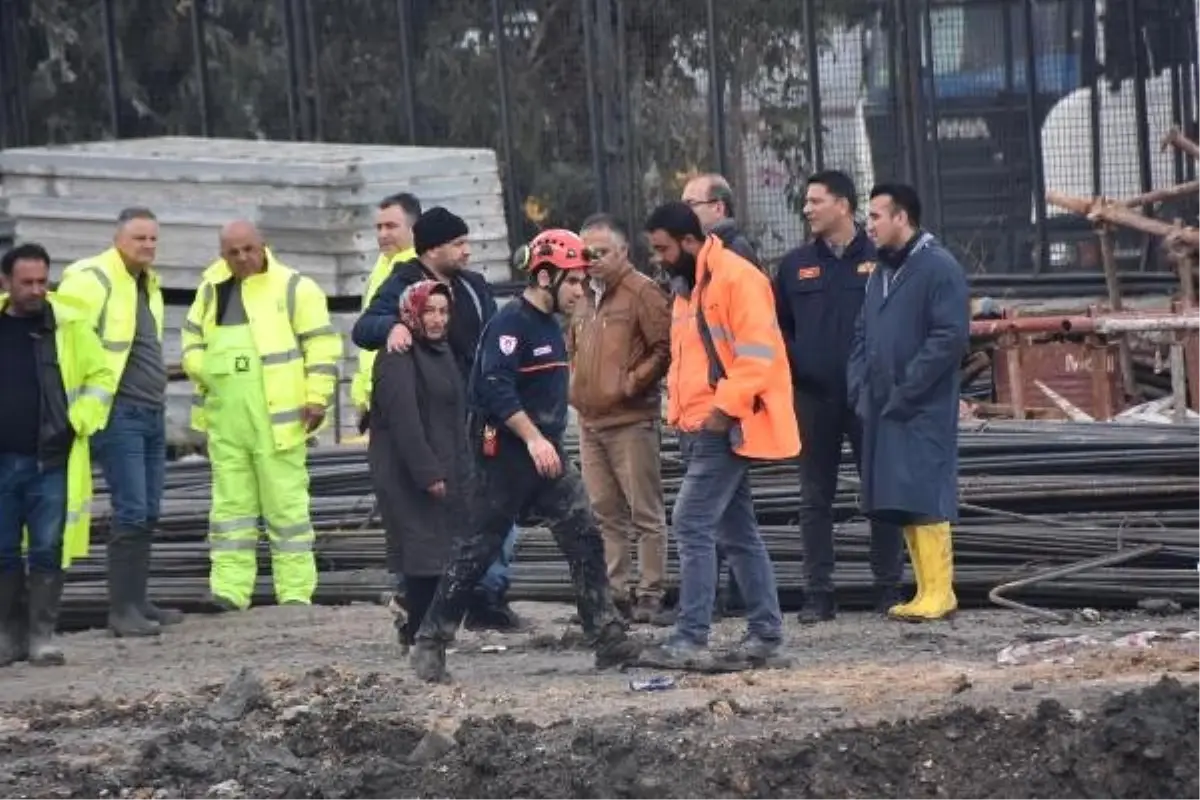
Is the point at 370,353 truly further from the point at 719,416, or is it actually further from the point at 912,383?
the point at 719,416

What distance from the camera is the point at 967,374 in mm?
18656

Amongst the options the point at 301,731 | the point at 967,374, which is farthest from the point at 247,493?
the point at 967,374

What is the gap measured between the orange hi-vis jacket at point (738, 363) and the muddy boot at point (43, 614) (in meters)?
3.27

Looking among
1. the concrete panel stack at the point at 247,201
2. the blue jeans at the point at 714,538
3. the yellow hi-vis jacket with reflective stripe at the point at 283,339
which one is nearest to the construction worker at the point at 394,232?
the yellow hi-vis jacket with reflective stripe at the point at 283,339

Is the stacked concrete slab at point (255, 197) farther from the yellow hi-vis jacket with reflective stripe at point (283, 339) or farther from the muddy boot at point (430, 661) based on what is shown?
the muddy boot at point (430, 661)

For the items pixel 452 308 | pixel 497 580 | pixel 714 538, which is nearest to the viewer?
pixel 714 538

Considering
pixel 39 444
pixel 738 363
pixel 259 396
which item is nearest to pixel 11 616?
pixel 39 444

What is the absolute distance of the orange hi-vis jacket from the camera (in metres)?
11.0

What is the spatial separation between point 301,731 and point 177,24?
44.4 feet

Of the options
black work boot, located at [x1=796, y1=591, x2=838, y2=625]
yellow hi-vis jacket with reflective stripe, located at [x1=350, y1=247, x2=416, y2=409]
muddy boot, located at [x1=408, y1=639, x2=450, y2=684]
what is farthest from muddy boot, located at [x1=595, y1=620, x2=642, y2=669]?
yellow hi-vis jacket with reflective stripe, located at [x1=350, y1=247, x2=416, y2=409]

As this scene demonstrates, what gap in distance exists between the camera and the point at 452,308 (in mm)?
12391

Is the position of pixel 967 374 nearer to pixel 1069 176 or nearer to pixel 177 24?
pixel 1069 176

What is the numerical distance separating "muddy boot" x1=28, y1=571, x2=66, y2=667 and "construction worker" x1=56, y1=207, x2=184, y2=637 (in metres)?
0.94

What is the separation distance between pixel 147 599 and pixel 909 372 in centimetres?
433
